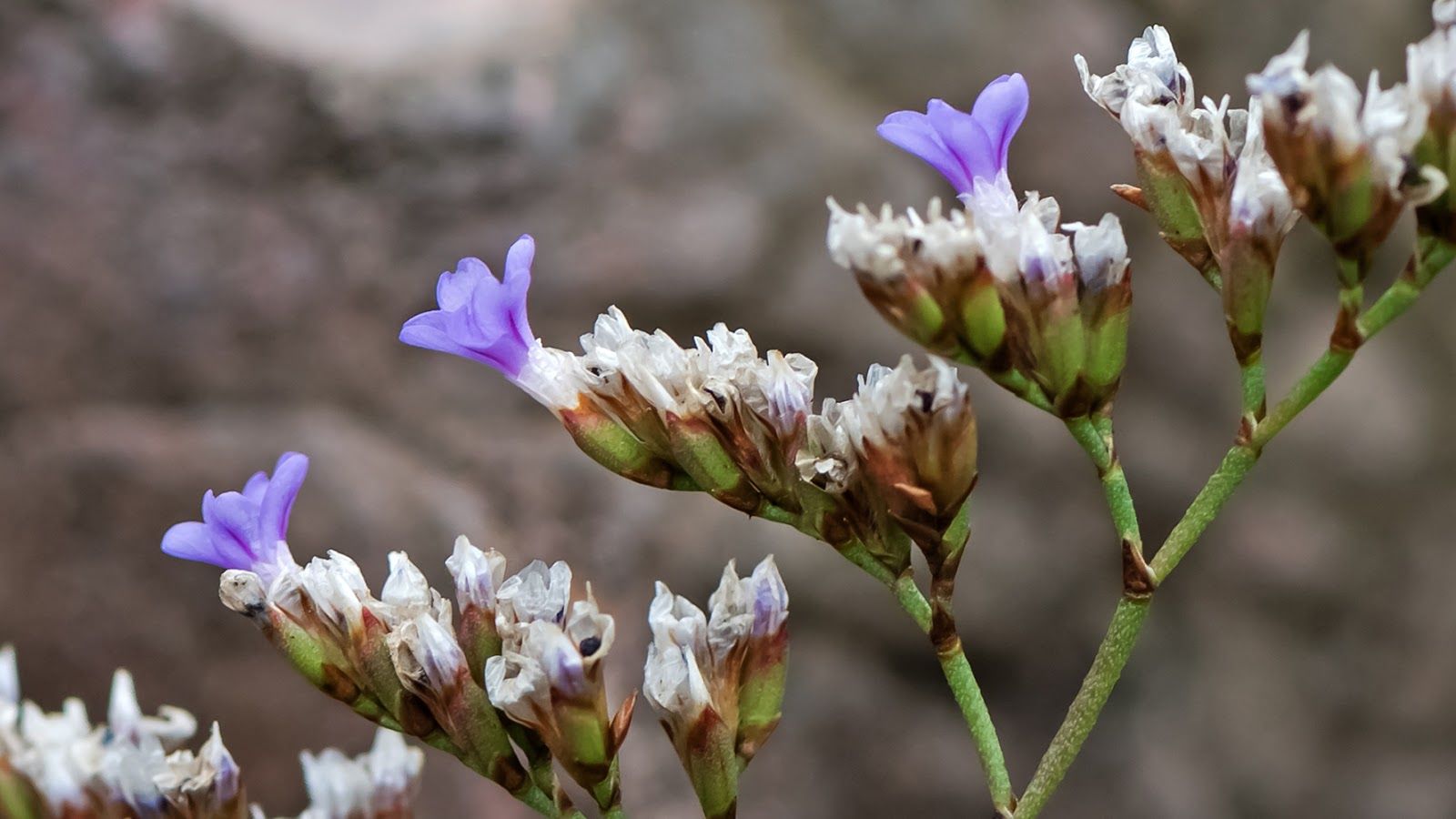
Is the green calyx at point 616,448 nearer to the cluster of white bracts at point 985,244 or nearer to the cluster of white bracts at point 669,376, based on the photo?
the cluster of white bracts at point 669,376

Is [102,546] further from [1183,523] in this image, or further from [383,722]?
[1183,523]

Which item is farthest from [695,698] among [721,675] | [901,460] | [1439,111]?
[1439,111]

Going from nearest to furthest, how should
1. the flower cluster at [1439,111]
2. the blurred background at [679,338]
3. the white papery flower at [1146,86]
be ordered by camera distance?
the flower cluster at [1439,111]
the white papery flower at [1146,86]
the blurred background at [679,338]

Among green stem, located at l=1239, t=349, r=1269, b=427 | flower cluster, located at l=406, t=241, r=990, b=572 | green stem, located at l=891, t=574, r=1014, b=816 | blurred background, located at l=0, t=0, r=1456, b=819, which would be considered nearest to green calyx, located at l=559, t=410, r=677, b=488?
flower cluster, located at l=406, t=241, r=990, b=572

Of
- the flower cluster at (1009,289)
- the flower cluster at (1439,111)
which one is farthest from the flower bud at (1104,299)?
the flower cluster at (1439,111)

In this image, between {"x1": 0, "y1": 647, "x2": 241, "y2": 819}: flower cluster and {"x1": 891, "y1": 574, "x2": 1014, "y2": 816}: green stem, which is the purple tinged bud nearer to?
{"x1": 891, "y1": 574, "x2": 1014, "y2": 816}: green stem
